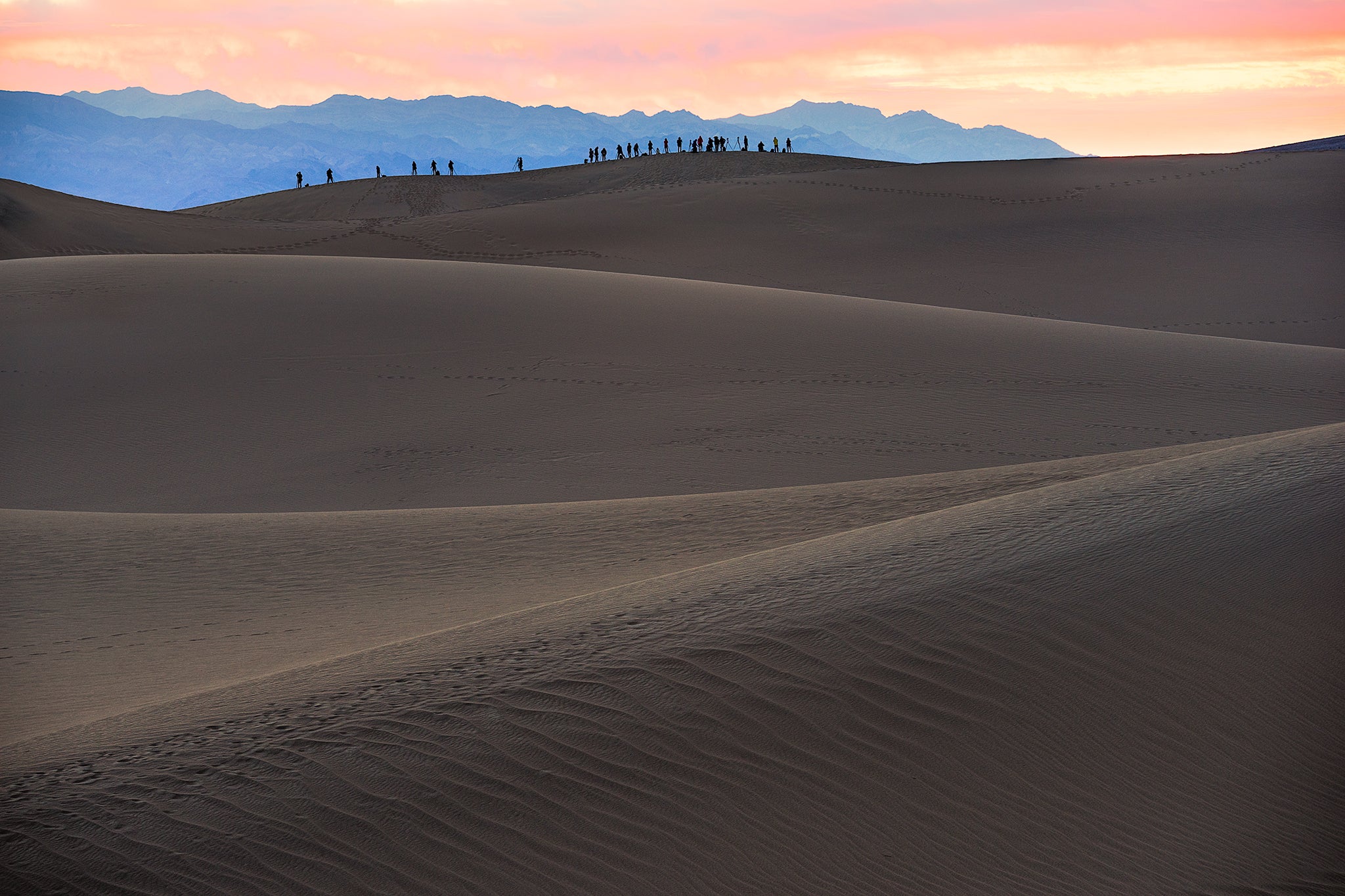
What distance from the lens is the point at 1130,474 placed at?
685 centimetres

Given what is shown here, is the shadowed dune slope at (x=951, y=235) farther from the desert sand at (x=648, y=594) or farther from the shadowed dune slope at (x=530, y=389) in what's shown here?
the desert sand at (x=648, y=594)

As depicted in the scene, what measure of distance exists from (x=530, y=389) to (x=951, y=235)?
822 inches

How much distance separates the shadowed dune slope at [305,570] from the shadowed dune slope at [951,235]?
1709cm

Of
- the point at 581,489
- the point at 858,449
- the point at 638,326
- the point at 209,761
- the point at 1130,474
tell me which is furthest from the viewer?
the point at 638,326

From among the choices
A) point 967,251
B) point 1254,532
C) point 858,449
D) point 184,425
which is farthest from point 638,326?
point 967,251

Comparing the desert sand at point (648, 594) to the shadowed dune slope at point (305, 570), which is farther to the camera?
the shadowed dune slope at point (305, 570)

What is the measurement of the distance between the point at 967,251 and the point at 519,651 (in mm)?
27140

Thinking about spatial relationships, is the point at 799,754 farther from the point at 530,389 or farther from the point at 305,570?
the point at 530,389

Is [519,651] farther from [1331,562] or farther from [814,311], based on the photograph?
[814,311]

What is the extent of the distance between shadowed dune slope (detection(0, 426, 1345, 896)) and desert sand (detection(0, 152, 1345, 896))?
15mm

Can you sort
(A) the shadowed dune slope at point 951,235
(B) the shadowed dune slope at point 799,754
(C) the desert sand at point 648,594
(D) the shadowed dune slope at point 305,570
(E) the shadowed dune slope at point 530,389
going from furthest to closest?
(A) the shadowed dune slope at point 951,235, (E) the shadowed dune slope at point 530,389, (D) the shadowed dune slope at point 305,570, (C) the desert sand at point 648,594, (B) the shadowed dune slope at point 799,754

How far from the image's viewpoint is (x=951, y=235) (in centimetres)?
3062

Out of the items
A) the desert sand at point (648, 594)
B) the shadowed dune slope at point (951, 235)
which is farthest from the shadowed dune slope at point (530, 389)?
the shadowed dune slope at point (951, 235)

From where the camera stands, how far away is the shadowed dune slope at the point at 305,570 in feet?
17.4
